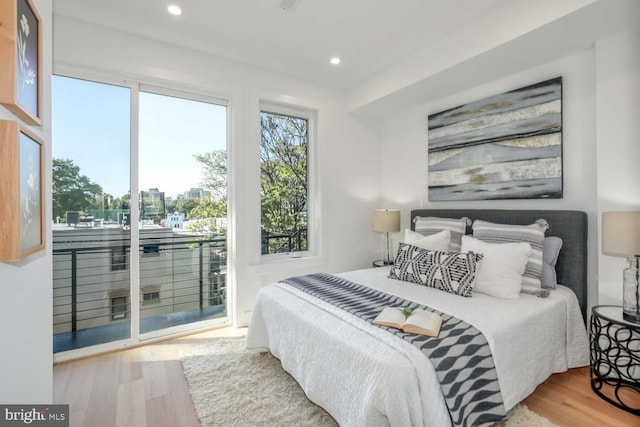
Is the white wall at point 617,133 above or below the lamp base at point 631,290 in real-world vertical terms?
above

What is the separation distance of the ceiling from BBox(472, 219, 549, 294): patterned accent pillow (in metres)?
1.69

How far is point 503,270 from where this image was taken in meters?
2.22

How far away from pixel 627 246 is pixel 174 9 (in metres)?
3.46

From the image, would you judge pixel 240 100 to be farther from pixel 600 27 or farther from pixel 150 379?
pixel 600 27

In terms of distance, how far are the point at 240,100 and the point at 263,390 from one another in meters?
2.63

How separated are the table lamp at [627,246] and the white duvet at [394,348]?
1.08ft

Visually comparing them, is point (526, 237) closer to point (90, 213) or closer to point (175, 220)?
point (175, 220)

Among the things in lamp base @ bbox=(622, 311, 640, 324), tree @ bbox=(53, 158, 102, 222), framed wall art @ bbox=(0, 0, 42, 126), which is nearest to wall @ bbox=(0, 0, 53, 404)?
framed wall art @ bbox=(0, 0, 42, 126)

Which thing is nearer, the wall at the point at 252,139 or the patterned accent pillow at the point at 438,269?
the patterned accent pillow at the point at 438,269

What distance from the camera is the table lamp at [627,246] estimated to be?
182 centimetres

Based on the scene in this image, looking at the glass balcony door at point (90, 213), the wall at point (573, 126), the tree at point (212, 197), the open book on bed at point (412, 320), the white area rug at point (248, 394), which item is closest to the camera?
the open book on bed at point (412, 320)

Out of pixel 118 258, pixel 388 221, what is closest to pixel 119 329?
pixel 118 258

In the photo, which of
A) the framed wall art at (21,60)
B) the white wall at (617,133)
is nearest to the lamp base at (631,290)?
the white wall at (617,133)

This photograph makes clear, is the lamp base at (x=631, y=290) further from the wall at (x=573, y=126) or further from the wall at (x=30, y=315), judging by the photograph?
the wall at (x=30, y=315)
